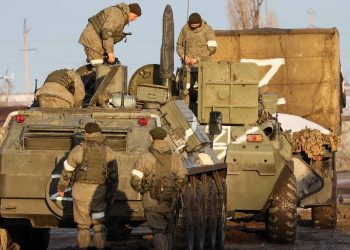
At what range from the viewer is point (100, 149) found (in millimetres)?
15820

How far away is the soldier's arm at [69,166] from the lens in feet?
51.4

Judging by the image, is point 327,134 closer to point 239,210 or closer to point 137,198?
point 239,210

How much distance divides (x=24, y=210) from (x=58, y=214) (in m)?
0.42

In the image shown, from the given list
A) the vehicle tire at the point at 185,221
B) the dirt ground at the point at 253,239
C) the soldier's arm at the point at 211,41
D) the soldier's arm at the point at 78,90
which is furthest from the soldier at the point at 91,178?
the soldier's arm at the point at 211,41

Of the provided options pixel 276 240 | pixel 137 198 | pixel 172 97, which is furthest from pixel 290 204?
pixel 137 198

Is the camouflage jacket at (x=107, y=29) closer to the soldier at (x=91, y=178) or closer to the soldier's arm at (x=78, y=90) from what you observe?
the soldier's arm at (x=78, y=90)

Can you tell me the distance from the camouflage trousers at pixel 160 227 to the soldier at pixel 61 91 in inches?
104

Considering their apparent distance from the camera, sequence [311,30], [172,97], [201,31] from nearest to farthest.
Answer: [172,97]
[201,31]
[311,30]

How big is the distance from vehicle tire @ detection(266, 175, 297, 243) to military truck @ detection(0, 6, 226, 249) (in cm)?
185

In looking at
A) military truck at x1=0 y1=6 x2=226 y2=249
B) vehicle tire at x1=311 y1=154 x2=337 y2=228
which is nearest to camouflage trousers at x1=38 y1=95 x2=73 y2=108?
military truck at x1=0 y1=6 x2=226 y2=249

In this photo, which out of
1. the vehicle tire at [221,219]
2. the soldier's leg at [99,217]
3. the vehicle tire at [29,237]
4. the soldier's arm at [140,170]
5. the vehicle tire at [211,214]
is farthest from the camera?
the vehicle tire at [221,219]

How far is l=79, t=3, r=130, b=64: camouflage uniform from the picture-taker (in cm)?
1961

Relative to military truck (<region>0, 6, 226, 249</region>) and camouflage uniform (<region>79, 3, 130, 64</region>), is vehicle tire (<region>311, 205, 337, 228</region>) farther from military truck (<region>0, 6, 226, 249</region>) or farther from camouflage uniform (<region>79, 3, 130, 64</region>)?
camouflage uniform (<region>79, 3, 130, 64</region>)

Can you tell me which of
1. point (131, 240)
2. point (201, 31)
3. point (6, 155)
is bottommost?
point (131, 240)
